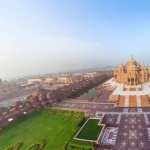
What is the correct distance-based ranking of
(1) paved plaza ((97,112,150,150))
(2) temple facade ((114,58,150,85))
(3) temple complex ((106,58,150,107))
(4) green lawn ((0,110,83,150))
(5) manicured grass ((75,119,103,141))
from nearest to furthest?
(1) paved plaza ((97,112,150,150)) < (5) manicured grass ((75,119,103,141)) < (4) green lawn ((0,110,83,150)) < (3) temple complex ((106,58,150,107)) < (2) temple facade ((114,58,150,85))

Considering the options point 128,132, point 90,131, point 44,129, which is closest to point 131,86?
point 128,132

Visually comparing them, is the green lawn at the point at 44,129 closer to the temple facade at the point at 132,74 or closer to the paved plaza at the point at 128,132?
the paved plaza at the point at 128,132

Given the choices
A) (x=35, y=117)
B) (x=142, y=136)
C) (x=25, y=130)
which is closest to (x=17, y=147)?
(x=25, y=130)

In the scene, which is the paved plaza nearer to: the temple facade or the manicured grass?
the manicured grass

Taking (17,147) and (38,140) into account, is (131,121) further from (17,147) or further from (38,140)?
(17,147)

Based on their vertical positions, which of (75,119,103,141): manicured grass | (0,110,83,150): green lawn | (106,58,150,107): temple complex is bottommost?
(0,110,83,150): green lawn

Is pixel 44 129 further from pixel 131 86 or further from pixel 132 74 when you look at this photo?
pixel 132 74

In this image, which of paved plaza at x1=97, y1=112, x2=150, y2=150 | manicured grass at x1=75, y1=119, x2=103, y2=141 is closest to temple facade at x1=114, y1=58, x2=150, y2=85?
paved plaza at x1=97, y1=112, x2=150, y2=150
